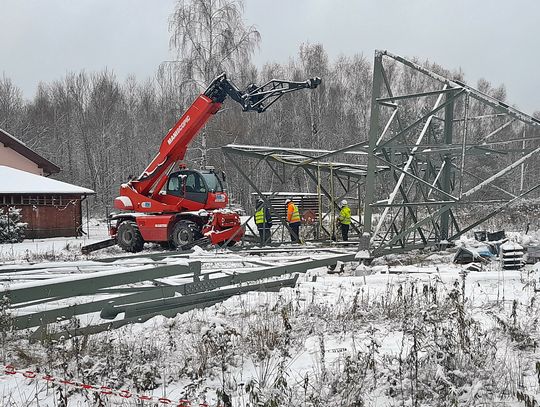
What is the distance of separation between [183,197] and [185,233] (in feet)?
4.72

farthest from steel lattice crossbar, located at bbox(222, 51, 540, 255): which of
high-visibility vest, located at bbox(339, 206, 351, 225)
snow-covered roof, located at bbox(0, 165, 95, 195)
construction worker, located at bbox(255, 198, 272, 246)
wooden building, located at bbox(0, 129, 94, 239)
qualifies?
wooden building, located at bbox(0, 129, 94, 239)

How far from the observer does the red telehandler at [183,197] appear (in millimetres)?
14789

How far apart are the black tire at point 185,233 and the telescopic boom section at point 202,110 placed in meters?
1.89

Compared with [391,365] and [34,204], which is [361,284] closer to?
[391,365]

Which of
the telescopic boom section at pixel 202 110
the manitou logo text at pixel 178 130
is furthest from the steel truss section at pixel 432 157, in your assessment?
the manitou logo text at pixel 178 130

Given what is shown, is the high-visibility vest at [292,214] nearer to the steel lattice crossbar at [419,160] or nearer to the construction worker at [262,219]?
the construction worker at [262,219]

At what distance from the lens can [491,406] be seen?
3588mm

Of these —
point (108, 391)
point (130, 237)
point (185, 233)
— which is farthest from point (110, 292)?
point (130, 237)

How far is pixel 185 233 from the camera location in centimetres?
1510

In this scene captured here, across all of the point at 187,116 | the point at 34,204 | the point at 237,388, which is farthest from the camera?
the point at 34,204

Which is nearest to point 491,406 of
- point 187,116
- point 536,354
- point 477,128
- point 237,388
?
point 536,354

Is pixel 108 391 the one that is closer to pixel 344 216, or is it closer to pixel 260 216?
pixel 260 216

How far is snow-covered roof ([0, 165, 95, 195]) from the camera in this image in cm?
2309

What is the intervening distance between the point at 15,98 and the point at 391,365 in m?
56.5
